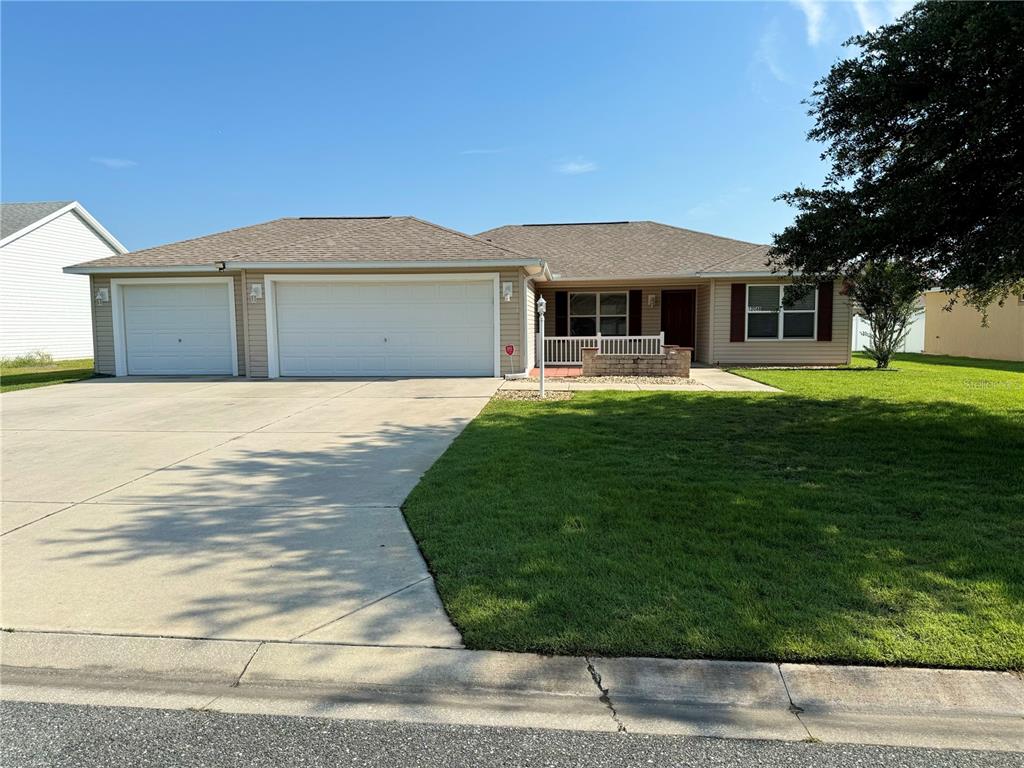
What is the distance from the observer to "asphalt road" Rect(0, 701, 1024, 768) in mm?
2344

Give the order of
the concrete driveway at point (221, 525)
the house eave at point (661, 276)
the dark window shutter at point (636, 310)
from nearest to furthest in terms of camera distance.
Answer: the concrete driveway at point (221, 525), the house eave at point (661, 276), the dark window shutter at point (636, 310)

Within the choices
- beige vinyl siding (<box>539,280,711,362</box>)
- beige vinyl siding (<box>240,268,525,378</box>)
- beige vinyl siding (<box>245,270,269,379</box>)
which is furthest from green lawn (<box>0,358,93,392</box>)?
beige vinyl siding (<box>539,280,711,362</box>)

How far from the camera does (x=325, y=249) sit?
49.9 ft

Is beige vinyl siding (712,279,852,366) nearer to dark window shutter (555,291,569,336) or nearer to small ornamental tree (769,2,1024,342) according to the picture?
→ dark window shutter (555,291,569,336)

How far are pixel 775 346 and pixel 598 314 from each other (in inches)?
211

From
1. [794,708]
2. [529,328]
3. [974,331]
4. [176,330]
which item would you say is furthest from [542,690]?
[974,331]

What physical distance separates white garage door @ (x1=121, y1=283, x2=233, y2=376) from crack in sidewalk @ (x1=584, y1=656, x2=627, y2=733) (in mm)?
14943

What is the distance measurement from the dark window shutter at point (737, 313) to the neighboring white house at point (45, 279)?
23161 millimetres

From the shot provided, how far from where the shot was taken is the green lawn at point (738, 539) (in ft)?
9.88

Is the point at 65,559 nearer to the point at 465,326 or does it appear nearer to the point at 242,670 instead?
the point at 242,670

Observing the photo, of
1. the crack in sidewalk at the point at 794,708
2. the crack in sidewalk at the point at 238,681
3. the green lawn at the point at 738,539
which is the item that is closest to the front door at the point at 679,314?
the green lawn at the point at 738,539

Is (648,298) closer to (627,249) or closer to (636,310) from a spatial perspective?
(636,310)

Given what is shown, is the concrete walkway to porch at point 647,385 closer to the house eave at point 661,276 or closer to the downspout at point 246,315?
the house eave at point 661,276

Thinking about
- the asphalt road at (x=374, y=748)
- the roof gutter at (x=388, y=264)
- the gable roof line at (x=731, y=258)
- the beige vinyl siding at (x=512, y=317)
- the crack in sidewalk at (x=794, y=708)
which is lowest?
the asphalt road at (x=374, y=748)
